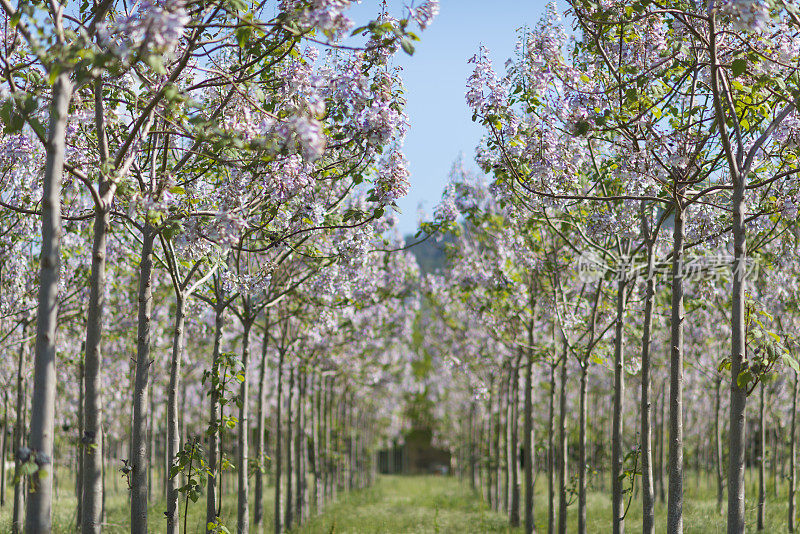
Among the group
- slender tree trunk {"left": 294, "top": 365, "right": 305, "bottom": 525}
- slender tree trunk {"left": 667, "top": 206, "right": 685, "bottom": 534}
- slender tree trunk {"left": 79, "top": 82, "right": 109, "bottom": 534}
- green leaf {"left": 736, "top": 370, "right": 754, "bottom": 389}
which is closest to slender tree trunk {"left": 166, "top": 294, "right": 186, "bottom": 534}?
slender tree trunk {"left": 79, "top": 82, "right": 109, "bottom": 534}

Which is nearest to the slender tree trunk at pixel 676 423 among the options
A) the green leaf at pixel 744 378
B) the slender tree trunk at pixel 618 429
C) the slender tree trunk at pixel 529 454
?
the green leaf at pixel 744 378

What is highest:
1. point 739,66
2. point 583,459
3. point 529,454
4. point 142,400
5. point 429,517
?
point 739,66

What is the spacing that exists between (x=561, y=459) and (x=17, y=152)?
957 cm

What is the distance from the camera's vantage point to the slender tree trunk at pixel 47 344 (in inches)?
166

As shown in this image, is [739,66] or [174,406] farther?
[174,406]

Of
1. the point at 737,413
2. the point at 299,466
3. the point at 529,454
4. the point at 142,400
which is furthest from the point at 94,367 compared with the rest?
the point at 299,466

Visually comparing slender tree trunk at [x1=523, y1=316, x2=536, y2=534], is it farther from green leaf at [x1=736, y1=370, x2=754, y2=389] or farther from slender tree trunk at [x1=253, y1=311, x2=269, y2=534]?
green leaf at [x1=736, y1=370, x2=754, y2=389]

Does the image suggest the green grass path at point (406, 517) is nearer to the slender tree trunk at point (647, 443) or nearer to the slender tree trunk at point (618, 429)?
the slender tree trunk at point (618, 429)

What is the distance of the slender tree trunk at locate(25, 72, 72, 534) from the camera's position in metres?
4.21

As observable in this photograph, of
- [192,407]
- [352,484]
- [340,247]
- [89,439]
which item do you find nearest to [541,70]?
[340,247]

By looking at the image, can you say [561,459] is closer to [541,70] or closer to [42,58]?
[541,70]

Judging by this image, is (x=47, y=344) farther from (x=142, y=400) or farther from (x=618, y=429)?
(x=618, y=429)

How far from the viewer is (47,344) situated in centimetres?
437

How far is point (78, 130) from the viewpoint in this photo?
704 cm
